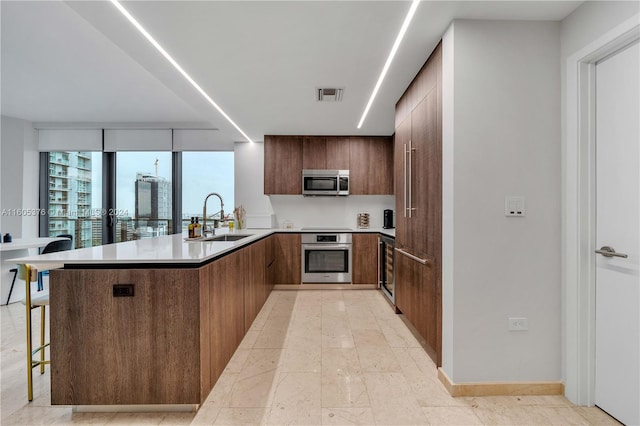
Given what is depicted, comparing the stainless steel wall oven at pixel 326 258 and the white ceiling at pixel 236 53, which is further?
the stainless steel wall oven at pixel 326 258

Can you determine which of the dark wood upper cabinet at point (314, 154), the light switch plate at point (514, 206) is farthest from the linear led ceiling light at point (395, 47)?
the dark wood upper cabinet at point (314, 154)

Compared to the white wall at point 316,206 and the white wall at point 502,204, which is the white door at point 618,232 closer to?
the white wall at point 502,204

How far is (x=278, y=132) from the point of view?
4629 millimetres

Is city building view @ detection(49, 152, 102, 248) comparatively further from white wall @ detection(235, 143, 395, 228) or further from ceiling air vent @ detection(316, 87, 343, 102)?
ceiling air vent @ detection(316, 87, 343, 102)

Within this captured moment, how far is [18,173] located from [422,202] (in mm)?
6531

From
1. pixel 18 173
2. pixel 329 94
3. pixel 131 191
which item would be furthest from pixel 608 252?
pixel 18 173

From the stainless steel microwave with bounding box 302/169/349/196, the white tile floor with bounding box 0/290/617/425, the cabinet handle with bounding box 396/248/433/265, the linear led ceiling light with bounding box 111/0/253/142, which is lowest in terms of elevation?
the white tile floor with bounding box 0/290/617/425

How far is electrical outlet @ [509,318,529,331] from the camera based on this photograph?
6.24 feet

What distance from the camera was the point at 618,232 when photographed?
5.43ft

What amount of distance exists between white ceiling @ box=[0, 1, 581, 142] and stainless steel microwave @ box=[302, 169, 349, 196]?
2.44ft

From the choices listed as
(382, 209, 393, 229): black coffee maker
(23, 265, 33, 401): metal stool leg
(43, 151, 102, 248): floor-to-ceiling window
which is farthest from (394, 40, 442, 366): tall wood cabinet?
(43, 151, 102, 248): floor-to-ceiling window

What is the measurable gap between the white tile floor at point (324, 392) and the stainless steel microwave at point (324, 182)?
93.5 inches

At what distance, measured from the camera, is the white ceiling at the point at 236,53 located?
1820mm

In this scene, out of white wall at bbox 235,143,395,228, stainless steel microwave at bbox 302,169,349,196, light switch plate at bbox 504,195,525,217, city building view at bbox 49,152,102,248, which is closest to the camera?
light switch plate at bbox 504,195,525,217
